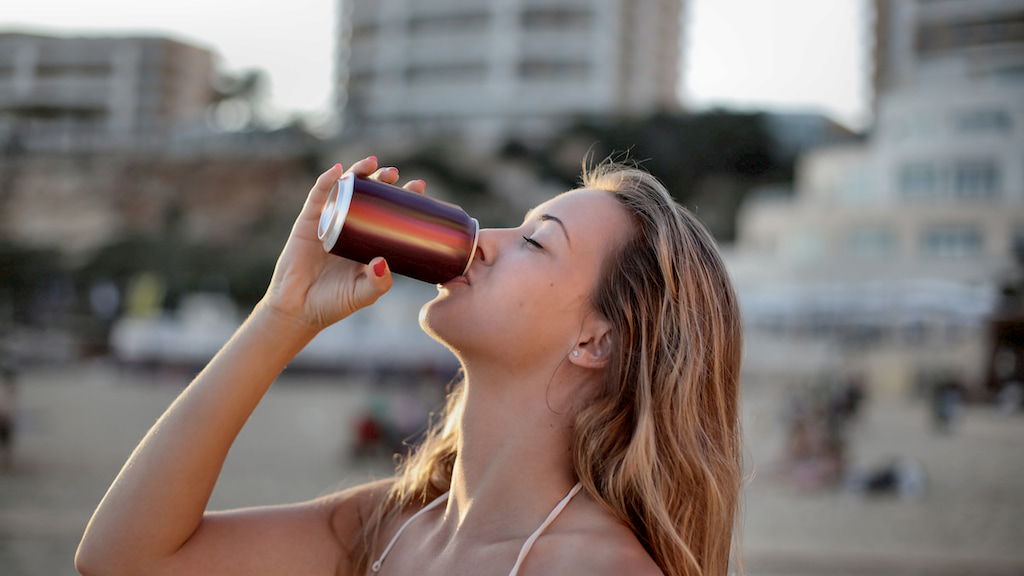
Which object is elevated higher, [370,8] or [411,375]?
[370,8]

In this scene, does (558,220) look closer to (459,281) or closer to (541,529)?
(459,281)

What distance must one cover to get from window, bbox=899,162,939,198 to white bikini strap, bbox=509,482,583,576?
32769 mm

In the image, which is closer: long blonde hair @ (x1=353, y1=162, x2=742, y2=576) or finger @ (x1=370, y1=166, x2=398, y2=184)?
long blonde hair @ (x1=353, y1=162, x2=742, y2=576)

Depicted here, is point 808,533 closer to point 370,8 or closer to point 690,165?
point 690,165

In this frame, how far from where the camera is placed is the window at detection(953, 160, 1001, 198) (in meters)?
29.5

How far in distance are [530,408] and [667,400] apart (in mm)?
274

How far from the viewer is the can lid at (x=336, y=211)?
1.52 metres

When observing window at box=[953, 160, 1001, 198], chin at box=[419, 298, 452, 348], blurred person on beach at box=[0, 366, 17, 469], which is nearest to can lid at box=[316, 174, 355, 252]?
chin at box=[419, 298, 452, 348]

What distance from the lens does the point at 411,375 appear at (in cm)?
2428

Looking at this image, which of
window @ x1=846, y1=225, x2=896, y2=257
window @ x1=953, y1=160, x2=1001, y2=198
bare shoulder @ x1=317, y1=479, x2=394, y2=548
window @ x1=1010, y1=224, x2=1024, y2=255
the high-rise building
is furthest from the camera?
the high-rise building

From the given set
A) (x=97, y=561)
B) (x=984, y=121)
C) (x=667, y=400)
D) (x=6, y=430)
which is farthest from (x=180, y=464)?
(x=984, y=121)

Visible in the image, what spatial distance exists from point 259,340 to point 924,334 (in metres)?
24.3

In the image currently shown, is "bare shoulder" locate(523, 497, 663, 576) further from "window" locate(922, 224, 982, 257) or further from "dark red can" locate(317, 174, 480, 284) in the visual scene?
"window" locate(922, 224, 982, 257)

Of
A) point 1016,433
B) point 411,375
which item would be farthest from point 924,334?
point 411,375
